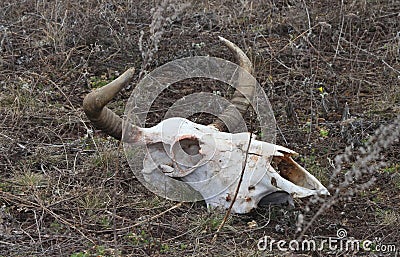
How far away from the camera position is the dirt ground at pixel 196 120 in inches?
150

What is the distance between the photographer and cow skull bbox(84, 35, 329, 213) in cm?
398

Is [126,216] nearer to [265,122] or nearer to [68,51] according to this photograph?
[265,122]

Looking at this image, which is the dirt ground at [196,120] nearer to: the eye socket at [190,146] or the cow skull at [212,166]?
the cow skull at [212,166]

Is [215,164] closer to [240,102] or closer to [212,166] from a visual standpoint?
[212,166]

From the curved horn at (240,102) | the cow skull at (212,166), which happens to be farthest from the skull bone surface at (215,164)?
the curved horn at (240,102)

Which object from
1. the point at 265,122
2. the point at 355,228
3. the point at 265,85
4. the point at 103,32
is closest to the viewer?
the point at 355,228

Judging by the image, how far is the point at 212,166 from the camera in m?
4.00

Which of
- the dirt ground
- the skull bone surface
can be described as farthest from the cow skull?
the dirt ground

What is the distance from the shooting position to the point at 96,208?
13.4ft

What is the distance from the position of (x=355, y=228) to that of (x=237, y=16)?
3.04m

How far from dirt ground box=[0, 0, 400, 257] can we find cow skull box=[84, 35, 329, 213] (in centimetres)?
11

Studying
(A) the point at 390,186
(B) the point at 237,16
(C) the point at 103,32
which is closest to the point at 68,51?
(C) the point at 103,32

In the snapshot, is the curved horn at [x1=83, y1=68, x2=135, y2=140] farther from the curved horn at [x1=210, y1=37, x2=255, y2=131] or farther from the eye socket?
the curved horn at [x1=210, y1=37, x2=255, y2=131]

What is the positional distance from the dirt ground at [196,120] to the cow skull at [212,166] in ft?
0.35
